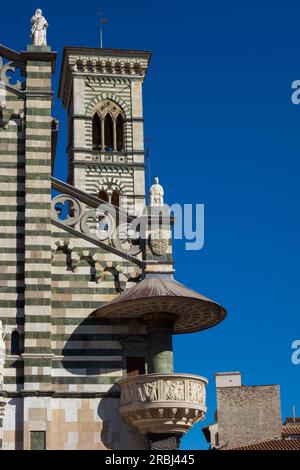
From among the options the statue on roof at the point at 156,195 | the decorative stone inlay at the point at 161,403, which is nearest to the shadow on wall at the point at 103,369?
the decorative stone inlay at the point at 161,403

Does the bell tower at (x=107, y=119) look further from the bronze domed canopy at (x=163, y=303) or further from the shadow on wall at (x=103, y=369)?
the shadow on wall at (x=103, y=369)

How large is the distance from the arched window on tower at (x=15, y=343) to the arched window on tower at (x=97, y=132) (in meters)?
29.6

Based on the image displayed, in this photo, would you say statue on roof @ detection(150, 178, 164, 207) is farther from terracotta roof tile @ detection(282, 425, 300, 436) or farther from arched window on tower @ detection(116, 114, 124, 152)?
arched window on tower @ detection(116, 114, 124, 152)

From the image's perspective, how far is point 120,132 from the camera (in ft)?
185

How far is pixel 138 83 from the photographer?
5669 cm

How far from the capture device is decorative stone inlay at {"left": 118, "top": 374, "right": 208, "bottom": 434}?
2611 cm

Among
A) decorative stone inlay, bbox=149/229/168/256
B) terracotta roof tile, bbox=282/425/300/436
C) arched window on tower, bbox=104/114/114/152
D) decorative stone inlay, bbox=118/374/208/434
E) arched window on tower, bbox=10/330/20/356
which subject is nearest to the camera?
decorative stone inlay, bbox=118/374/208/434

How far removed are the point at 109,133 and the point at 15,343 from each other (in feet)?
99.5

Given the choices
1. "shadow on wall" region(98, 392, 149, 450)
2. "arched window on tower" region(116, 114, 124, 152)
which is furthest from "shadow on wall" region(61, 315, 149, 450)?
"arched window on tower" region(116, 114, 124, 152)

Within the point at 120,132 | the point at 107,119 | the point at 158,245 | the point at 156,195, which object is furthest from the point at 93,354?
the point at 107,119

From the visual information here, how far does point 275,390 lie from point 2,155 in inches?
700
